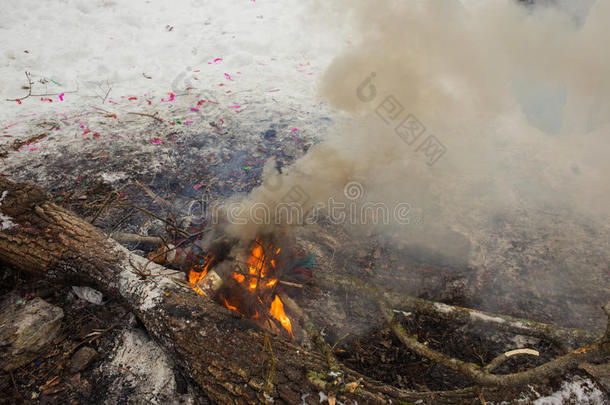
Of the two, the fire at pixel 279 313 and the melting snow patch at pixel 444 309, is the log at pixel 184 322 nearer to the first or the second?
the fire at pixel 279 313

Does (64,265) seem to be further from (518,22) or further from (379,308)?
(518,22)

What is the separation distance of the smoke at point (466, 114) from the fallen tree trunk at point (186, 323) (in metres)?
1.49

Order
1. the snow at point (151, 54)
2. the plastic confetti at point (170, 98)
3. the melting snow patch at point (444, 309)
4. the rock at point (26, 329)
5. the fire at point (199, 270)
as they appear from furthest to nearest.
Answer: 1. the plastic confetti at point (170, 98)
2. the snow at point (151, 54)
3. the fire at point (199, 270)
4. the melting snow patch at point (444, 309)
5. the rock at point (26, 329)

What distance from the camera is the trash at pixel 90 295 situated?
8.16ft

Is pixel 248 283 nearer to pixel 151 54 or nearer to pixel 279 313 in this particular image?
pixel 279 313

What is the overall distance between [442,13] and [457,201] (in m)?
3.56

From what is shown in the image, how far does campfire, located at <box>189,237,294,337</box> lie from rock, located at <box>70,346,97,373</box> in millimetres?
829

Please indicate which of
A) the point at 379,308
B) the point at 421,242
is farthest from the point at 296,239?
the point at 421,242

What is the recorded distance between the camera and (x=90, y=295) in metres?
2.50

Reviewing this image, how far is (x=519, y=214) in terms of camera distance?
11.6 feet

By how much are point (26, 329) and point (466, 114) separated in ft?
21.2

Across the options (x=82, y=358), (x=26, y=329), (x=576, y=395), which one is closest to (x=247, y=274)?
(x=82, y=358)

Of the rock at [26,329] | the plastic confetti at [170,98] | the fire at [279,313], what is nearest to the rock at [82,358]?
the rock at [26,329]

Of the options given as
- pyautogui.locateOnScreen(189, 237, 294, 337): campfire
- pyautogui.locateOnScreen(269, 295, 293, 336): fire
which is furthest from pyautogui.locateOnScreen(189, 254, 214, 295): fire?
pyautogui.locateOnScreen(269, 295, 293, 336): fire
